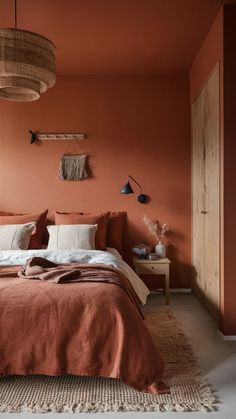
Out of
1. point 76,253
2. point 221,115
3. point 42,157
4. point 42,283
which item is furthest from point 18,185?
point 221,115

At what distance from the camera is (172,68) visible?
14.5ft

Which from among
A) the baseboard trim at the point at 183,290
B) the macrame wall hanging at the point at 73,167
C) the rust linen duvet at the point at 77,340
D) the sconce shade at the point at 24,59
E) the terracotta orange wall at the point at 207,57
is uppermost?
the terracotta orange wall at the point at 207,57

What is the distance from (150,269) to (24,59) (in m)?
2.60

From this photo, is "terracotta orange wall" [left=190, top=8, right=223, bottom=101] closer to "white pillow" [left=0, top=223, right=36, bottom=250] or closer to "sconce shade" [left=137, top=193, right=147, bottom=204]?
"sconce shade" [left=137, top=193, right=147, bottom=204]

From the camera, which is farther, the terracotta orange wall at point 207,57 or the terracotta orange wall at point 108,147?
the terracotta orange wall at point 108,147

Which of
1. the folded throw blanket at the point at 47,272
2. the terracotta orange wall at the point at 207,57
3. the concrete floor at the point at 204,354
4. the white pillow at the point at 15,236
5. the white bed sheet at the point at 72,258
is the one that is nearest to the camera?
the concrete floor at the point at 204,354

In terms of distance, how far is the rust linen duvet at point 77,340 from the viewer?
232 centimetres

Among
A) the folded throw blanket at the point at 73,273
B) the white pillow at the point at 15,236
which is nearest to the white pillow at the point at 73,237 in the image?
the white pillow at the point at 15,236

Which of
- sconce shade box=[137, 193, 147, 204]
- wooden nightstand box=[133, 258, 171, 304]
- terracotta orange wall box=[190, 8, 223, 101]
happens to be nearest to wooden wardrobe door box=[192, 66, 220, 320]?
terracotta orange wall box=[190, 8, 223, 101]

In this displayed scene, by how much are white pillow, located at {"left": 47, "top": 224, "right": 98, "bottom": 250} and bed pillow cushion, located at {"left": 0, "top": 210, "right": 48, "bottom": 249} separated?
0.19m

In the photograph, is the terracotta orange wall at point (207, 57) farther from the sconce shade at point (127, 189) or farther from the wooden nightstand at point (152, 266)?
the wooden nightstand at point (152, 266)

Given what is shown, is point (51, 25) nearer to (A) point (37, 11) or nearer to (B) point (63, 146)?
(A) point (37, 11)

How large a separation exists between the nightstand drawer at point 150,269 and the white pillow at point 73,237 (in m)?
0.58

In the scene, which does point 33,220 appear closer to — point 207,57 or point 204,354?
point 204,354
